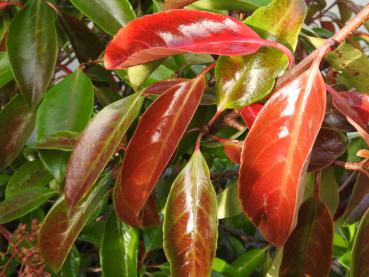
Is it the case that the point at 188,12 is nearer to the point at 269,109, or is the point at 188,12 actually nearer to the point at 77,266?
the point at 269,109

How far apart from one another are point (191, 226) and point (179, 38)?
151 mm

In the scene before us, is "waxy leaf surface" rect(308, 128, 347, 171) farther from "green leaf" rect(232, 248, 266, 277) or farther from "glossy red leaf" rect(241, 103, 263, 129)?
"green leaf" rect(232, 248, 266, 277)

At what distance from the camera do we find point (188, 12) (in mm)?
417

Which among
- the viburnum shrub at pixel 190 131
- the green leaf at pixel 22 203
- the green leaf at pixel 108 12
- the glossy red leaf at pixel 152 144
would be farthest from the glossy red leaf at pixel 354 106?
the green leaf at pixel 22 203

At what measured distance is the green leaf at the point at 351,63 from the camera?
466 mm

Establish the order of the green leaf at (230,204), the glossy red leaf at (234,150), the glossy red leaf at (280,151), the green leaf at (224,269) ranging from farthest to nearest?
the green leaf at (224,269)
the green leaf at (230,204)
the glossy red leaf at (234,150)
the glossy red leaf at (280,151)

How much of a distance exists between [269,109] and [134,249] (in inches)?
10.4

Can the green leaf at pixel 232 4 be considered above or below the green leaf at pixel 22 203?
above

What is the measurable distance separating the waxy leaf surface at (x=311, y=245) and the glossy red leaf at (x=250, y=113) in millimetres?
100

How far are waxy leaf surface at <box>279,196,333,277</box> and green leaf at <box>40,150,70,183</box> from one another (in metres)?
0.24

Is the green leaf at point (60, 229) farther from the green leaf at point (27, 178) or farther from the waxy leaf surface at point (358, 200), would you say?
the waxy leaf surface at point (358, 200)

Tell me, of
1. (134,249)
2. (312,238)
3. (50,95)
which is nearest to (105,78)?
(50,95)

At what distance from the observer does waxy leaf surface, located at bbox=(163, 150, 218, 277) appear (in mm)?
430

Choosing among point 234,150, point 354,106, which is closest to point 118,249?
point 234,150
